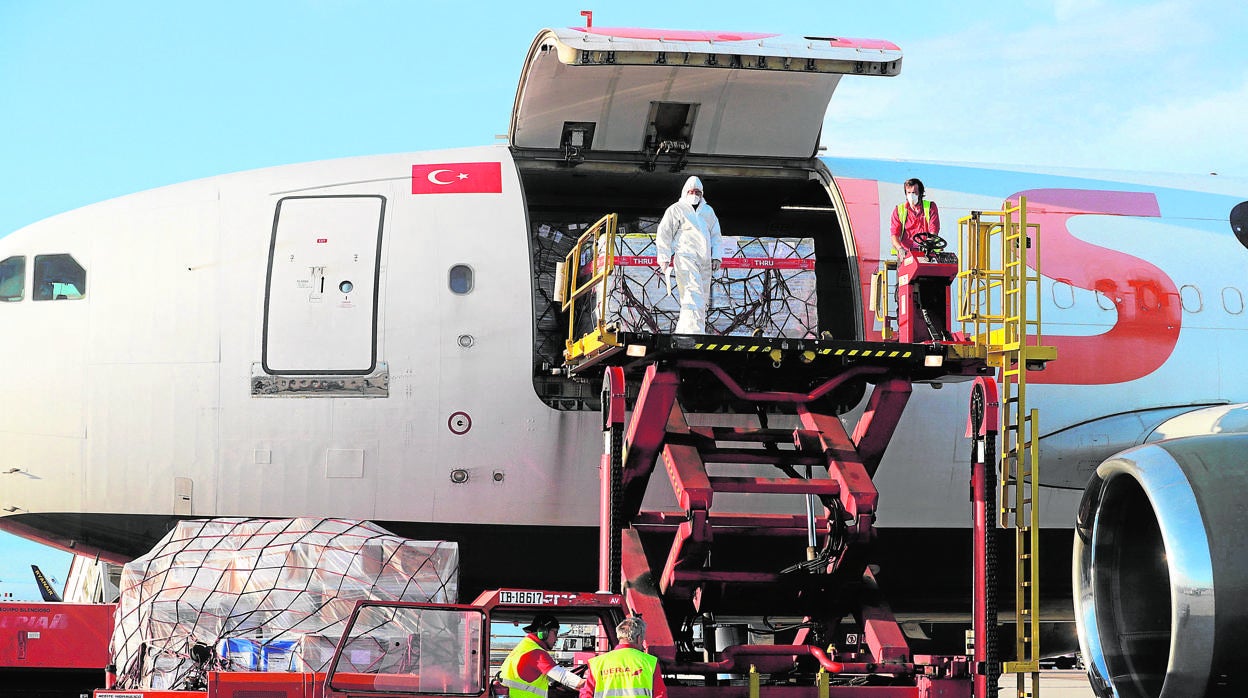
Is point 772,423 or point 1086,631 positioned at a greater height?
point 772,423

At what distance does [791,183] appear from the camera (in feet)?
45.4

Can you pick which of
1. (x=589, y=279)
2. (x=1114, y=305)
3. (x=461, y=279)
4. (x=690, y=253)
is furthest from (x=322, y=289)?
(x=1114, y=305)

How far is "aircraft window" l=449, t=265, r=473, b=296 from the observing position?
1232 cm

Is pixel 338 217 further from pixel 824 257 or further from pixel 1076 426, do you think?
pixel 1076 426

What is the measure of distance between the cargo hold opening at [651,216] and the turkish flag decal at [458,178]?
0.36 m

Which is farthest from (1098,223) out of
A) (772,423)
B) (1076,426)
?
(772,423)

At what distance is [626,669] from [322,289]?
213 inches

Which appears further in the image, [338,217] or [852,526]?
[338,217]

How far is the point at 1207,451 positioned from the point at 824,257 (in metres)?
6.45

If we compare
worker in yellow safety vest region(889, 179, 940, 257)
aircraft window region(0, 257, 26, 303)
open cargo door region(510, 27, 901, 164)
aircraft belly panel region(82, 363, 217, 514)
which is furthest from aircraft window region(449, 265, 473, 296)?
aircraft window region(0, 257, 26, 303)

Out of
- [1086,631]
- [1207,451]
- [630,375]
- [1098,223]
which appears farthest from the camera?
[1098,223]

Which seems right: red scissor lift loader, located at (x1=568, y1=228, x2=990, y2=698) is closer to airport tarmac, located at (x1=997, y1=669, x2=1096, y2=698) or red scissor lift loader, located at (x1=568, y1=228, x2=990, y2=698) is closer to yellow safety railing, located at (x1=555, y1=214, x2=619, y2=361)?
yellow safety railing, located at (x1=555, y1=214, x2=619, y2=361)

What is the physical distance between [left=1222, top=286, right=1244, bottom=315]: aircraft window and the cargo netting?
24.4 ft

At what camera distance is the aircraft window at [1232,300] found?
43.5 ft
